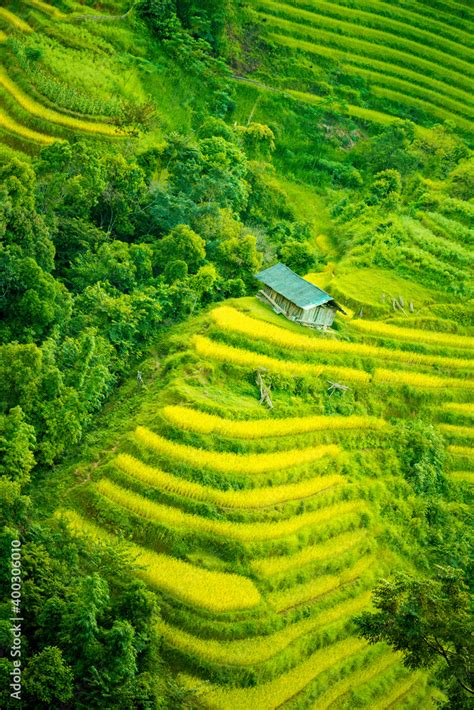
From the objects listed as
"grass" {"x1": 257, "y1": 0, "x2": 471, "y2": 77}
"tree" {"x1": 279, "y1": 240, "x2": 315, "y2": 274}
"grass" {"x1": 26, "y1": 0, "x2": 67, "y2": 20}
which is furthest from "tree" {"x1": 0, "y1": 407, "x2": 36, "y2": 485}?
"grass" {"x1": 257, "y1": 0, "x2": 471, "y2": 77}

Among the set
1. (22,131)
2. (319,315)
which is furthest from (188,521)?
(22,131)

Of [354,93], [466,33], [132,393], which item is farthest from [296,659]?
[466,33]

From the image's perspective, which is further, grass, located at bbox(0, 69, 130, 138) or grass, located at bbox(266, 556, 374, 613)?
grass, located at bbox(0, 69, 130, 138)

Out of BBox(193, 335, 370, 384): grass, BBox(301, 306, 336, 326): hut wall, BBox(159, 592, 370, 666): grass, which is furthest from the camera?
BBox(301, 306, 336, 326): hut wall

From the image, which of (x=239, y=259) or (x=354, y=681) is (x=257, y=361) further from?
(x=354, y=681)

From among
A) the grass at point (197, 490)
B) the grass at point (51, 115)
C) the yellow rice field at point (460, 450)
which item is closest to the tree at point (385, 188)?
the grass at point (51, 115)

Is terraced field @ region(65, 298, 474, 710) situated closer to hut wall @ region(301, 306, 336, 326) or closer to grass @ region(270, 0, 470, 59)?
hut wall @ region(301, 306, 336, 326)

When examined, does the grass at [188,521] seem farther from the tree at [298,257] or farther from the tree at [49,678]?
the tree at [298,257]

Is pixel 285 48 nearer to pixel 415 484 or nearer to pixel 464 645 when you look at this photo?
pixel 415 484
